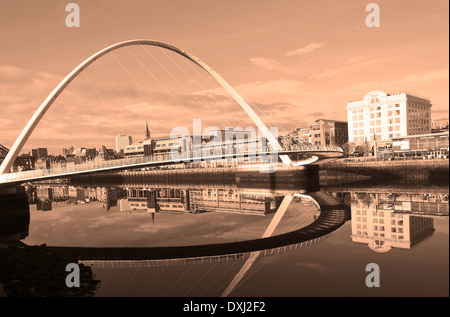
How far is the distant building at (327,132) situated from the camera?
89250mm

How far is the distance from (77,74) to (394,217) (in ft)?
93.8

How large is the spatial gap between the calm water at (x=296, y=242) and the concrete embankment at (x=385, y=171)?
26.1 feet

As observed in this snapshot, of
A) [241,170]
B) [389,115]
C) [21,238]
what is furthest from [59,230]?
[389,115]

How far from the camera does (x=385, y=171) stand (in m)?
49.4

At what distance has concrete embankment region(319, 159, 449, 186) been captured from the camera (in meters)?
44.3

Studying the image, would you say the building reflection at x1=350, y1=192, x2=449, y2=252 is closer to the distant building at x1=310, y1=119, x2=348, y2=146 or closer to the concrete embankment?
the concrete embankment

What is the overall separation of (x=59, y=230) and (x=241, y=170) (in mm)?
34232

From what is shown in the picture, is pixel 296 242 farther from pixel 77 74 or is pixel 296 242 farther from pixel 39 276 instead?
pixel 77 74

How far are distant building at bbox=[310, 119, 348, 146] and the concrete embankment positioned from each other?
3401 cm

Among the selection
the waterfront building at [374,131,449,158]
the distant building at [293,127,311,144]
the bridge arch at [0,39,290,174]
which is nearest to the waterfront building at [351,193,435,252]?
the bridge arch at [0,39,290,174]

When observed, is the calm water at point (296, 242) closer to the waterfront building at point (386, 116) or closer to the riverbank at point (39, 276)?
the riverbank at point (39, 276)

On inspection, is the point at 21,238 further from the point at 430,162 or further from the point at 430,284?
the point at 430,162
